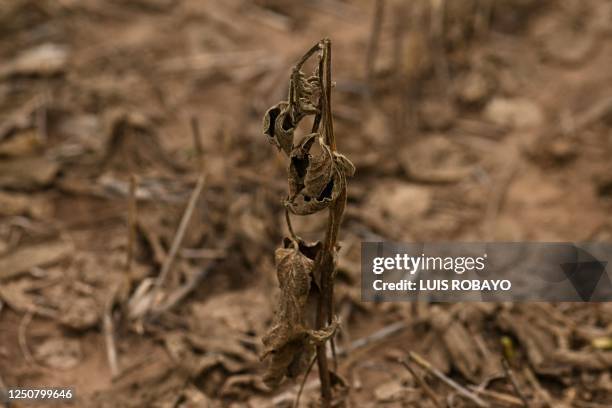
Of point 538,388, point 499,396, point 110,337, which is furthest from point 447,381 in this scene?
point 110,337

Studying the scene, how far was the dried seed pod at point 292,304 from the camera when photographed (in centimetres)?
A: 162

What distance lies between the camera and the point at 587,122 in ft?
11.1

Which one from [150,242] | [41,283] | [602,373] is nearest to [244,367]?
[150,242]

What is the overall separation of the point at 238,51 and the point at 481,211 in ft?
5.24

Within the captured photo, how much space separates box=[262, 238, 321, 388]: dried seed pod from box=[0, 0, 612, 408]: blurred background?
1.44 feet

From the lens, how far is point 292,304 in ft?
5.40

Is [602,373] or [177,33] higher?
[177,33]

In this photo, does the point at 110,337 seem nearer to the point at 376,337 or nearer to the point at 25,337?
the point at 25,337

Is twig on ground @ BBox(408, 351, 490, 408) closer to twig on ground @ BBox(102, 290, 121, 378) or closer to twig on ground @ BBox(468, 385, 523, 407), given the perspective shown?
twig on ground @ BBox(468, 385, 523, 407)

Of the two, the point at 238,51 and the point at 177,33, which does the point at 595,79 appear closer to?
the point at 238,51

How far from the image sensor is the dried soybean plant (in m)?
1.50

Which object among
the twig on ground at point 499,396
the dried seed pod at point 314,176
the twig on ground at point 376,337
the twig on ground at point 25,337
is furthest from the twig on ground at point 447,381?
the twig on ground at point 25,337

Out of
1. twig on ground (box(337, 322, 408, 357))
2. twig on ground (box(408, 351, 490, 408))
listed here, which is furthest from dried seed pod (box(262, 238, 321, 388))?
twig on ground (box(337, 322, 408, 357))

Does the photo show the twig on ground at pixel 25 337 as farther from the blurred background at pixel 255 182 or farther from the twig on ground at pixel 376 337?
the twig on ground at pixel 376 337
